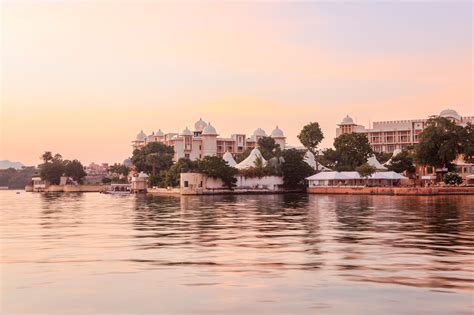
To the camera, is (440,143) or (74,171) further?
(74,171)

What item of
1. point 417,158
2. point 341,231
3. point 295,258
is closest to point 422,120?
point 417,158

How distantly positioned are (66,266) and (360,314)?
8.28m

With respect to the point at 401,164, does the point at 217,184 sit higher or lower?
lower

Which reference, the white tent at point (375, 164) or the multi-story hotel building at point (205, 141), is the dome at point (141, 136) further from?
the white tent at point (375, 164)

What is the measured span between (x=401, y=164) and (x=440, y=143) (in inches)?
637

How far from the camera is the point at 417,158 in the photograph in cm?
7800

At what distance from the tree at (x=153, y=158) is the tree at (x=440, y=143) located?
169ft

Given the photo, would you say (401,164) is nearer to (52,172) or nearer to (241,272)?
(52,172)

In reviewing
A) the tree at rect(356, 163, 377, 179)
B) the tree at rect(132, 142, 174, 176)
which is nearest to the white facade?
the tree at rect(356, 163, 377, 179)

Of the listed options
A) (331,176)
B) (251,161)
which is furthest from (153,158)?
(331,176)

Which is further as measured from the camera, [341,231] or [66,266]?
[341,231]

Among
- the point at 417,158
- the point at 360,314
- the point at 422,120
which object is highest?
the point at 422,120

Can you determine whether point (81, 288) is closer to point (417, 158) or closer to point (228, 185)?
point (417, 158)

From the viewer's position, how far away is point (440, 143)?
76000 millimetres
